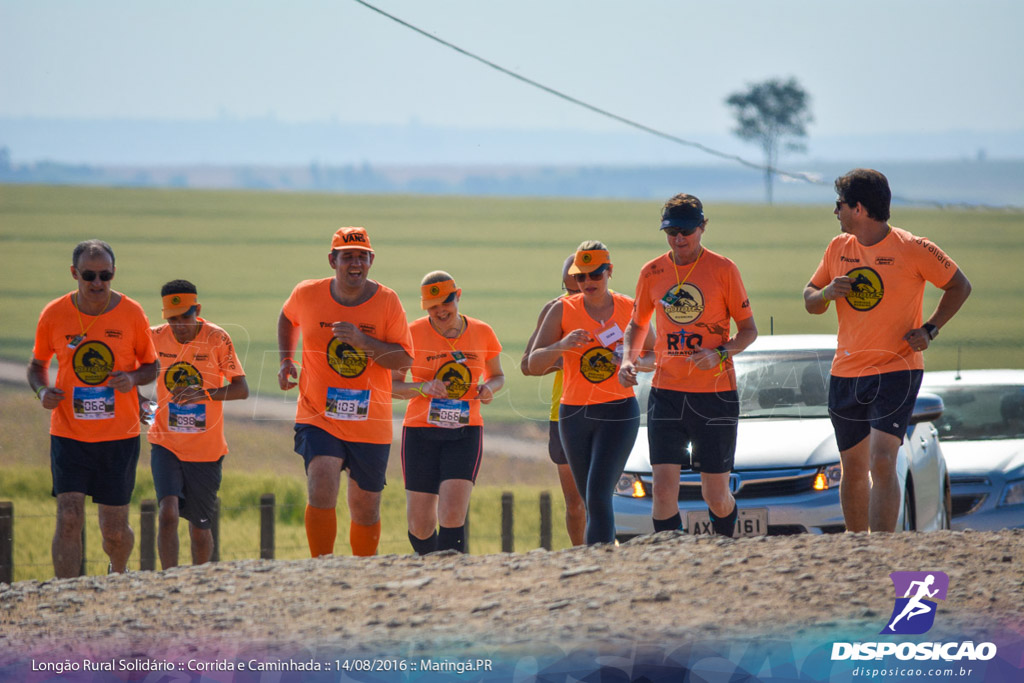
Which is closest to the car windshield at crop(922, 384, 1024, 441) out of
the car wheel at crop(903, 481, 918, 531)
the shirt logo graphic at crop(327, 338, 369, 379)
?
the car wheel at crop(903, 481, 918, 531)

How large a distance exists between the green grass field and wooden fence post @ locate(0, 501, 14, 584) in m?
31.6

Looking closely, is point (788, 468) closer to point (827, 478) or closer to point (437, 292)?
point (827, 478)

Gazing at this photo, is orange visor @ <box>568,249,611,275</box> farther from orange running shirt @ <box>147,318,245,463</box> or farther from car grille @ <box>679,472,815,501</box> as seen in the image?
orange running shirt @ <box>147,318,245,463</box>

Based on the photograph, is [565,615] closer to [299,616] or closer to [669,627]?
[669,627]

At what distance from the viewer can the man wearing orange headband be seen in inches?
352

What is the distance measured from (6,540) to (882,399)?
8004mm

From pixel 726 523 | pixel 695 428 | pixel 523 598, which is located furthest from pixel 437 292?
pixel 523 598

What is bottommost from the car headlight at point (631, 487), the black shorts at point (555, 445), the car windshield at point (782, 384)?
the car headlight at point (631, 487)

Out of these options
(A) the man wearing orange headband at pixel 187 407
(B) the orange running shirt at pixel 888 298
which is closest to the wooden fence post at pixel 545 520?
(A) the man wearing orange headband at pixel 187 407

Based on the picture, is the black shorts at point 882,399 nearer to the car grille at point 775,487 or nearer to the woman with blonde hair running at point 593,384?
the woman with blonde hair running at point 593,384

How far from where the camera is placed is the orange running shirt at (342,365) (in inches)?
302

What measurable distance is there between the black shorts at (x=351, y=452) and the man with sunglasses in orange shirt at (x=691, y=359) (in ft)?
4.98

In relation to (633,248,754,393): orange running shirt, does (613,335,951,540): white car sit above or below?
below

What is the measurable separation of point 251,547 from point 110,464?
10284mm
